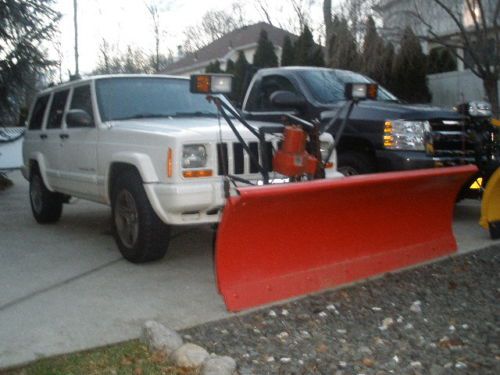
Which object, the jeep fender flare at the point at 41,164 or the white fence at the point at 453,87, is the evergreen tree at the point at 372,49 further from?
the jeep fender flare at the point at 41,164

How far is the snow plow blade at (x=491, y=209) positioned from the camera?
7.45 m

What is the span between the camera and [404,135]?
7.88 meters

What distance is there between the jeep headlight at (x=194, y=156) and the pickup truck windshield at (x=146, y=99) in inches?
56.2

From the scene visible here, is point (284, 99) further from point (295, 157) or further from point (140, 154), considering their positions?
point (140, 154)

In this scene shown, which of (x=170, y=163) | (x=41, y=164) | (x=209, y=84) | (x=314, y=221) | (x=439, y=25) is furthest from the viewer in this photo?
(x=439, y=25)

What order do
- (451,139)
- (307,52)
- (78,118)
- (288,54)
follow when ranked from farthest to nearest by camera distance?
1. (288,54)
2. (307,52)
3. (451,139)
4. (78,118)

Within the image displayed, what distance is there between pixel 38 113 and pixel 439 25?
1308cm

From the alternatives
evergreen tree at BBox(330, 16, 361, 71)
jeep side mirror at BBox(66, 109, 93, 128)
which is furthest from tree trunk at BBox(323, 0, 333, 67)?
jeep side mirror at BBox(66, 109, 93, 128)

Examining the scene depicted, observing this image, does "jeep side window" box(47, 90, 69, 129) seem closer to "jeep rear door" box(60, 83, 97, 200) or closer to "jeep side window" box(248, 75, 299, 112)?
"jeep rear door" box(60, 83, 97, 200)

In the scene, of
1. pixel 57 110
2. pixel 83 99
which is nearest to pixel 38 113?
pixel 57 110

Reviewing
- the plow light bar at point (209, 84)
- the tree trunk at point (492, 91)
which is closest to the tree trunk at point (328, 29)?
the tree trunk at point (492, 91)

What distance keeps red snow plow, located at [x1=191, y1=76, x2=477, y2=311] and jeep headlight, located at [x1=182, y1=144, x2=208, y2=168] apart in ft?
0.96

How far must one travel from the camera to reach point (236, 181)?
630 centimetres

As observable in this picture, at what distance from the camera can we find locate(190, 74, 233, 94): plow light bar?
5.64 m
